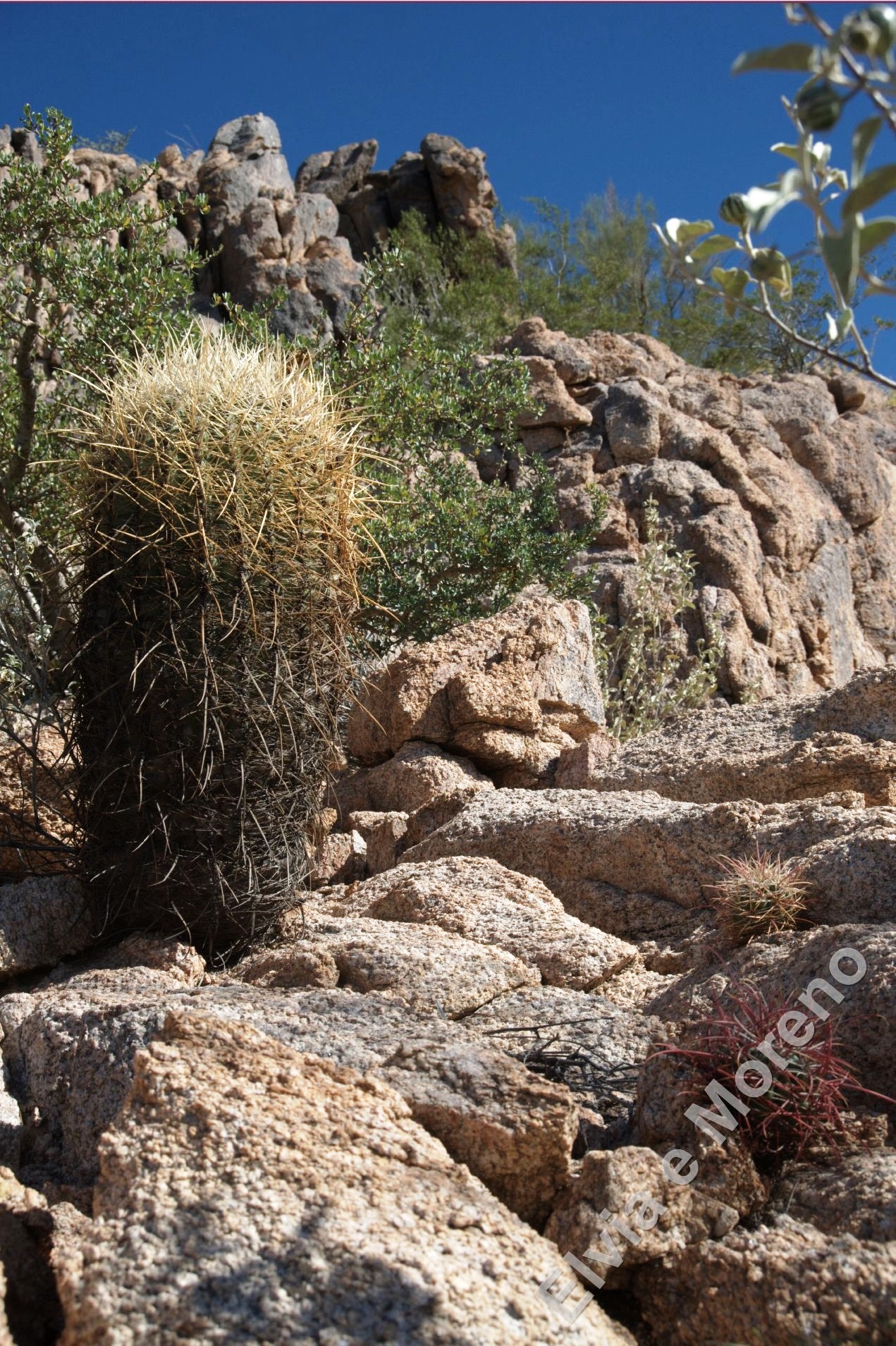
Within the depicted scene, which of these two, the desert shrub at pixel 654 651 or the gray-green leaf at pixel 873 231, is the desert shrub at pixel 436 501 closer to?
the desert shrub at pixel 654 651

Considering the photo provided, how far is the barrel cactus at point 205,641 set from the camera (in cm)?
390

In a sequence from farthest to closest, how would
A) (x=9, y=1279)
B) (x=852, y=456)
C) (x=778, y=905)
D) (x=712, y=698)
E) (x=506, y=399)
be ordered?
(x=852, y=456) < (x=712, y=698) < (x=506, y=399) < (x=778, y=905) < (x=9, y=1279)

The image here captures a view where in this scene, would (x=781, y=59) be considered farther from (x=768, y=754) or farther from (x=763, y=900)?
(x=768, y=754)

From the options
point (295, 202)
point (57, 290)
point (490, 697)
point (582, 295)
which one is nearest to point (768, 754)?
point (490, 697)

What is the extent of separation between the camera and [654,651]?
829cm

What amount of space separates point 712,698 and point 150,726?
18.7ft

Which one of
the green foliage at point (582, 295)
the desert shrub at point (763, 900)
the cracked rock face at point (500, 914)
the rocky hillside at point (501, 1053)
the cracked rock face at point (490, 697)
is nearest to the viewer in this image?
the rocky hillside at point (501, 1053)

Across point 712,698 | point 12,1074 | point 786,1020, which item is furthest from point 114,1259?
point 712,698

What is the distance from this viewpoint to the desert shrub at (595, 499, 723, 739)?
313 inches

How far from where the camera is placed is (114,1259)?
1938 millimetres

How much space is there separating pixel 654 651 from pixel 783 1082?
5981 millimetres

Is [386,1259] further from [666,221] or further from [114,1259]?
[666,221]

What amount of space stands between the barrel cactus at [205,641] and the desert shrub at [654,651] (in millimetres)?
3730

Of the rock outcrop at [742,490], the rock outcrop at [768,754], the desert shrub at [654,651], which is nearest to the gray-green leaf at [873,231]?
the rock outcrop at [768,754]
